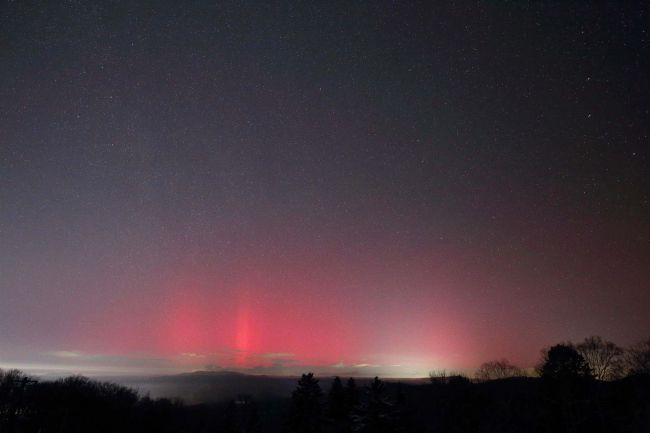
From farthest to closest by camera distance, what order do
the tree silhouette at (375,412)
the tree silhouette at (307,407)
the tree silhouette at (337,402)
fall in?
1. the tree silhouette at (337,402)
2. the tree silhouette at (307,407)
3. the tree silhouette at (375,412)

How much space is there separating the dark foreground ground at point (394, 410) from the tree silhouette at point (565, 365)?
1124 millimetres

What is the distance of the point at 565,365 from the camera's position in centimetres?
4994

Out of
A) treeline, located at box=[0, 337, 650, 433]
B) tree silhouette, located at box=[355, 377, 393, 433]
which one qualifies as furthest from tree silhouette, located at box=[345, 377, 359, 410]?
tree silhouette, located at box=[355, 377, 393, 433]

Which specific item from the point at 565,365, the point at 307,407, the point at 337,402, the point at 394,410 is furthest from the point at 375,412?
the point at 565,365

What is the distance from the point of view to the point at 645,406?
156 ft

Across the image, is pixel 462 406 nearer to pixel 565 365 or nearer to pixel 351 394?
pixel 565 365

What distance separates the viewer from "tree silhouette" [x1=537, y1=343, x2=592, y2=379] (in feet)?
158

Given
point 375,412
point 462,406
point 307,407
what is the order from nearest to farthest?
point 375,412 < point 307,407 < point 462,406

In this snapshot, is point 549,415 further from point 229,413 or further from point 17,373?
point 17,373

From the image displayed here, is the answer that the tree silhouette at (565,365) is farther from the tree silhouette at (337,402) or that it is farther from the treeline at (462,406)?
the tree silhouette at (337,402)

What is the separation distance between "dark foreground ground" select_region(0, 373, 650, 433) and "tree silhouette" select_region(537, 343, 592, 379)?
112cm

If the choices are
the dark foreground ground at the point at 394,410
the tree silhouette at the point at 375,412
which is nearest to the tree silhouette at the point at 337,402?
the dark foreground ground at the point at 394,410

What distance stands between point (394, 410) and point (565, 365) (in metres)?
43.3

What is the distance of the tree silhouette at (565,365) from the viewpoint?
158ft
